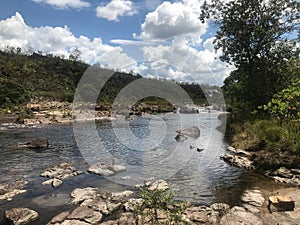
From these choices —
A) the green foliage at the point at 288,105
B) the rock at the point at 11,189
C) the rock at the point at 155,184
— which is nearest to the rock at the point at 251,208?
the rock at the point at 155,184

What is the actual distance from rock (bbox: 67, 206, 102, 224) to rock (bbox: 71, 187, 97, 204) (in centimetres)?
90

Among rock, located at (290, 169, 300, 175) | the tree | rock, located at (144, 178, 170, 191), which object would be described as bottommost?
rock, located at (144, 178, 170, 191)

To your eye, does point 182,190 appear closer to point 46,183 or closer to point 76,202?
point 76,202

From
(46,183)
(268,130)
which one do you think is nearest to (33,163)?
(46,183)

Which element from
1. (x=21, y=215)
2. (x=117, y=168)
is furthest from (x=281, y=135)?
(x=21, y=215)

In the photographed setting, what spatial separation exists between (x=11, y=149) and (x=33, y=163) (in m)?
4.51

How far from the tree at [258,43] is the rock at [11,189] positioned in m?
18.2

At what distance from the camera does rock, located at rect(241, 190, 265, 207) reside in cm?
912

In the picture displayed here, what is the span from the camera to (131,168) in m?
14.1

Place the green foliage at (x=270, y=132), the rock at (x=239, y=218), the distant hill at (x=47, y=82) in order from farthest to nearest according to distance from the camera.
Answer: the distant hill at (x=47, y=82)
the green foliage at (x=270, y=132)
the rock at (x=239, y=218)

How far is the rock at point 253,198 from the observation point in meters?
9.12

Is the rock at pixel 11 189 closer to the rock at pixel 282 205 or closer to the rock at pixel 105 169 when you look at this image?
the rock at pixel 105 169

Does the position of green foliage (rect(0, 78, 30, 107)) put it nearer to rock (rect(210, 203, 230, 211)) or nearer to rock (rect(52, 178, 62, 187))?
rock (rect(52, 178, 62, 187))

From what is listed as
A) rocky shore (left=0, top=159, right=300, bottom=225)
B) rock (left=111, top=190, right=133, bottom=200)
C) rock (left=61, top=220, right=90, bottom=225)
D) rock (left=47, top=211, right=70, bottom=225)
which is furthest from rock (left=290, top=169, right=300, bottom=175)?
rock (left=47, top=211, right=70, bottom=225)
